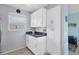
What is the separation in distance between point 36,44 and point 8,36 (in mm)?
498

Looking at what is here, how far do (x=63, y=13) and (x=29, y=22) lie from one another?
60cm

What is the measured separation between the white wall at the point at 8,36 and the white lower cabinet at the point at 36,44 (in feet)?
0.31

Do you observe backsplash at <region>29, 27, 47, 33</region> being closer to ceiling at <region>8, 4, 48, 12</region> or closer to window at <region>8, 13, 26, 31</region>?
window at <region>8, 13, 26, 31</region>

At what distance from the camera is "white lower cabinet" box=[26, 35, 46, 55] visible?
4.47 ft

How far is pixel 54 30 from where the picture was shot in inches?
53.6

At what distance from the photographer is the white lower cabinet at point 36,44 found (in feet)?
4.47

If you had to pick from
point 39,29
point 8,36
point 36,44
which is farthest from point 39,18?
point 8,36

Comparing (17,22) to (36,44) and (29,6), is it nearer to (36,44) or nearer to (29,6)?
(29,6)

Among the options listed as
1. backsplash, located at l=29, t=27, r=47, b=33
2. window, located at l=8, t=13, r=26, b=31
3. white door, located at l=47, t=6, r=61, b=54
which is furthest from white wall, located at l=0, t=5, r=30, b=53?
white door, located at l=47, t=6, r=61, b=54

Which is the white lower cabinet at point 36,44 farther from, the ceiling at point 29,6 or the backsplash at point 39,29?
the ceiling at point 29,6

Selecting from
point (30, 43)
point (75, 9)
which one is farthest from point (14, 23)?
point (75, 9)

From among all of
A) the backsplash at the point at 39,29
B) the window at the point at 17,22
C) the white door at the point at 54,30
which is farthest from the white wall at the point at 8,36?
the white door at the point at 54,30

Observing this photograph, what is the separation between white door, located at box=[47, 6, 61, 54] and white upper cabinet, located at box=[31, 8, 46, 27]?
0.09 m
